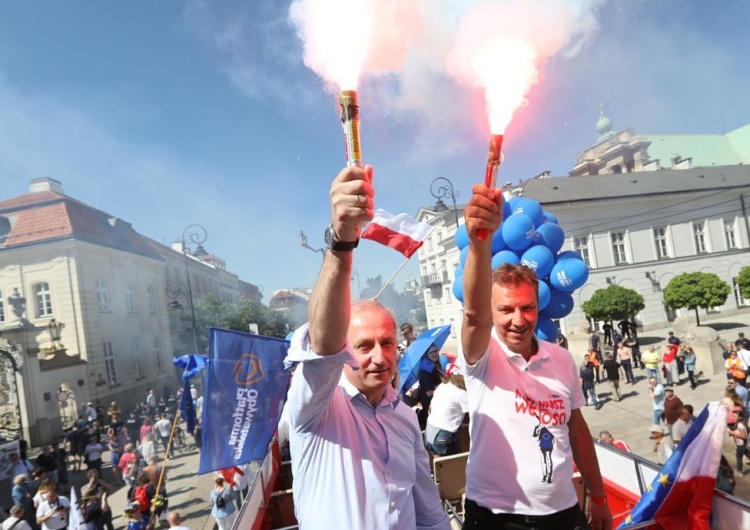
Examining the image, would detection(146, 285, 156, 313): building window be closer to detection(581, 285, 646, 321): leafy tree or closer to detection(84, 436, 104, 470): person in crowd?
detection(84, 436, 104, 470): person in crowd

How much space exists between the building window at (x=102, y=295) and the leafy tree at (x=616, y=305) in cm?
2751

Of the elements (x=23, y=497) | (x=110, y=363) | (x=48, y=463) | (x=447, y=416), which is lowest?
(x=48, y=463)

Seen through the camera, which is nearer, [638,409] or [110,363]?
[638,409]

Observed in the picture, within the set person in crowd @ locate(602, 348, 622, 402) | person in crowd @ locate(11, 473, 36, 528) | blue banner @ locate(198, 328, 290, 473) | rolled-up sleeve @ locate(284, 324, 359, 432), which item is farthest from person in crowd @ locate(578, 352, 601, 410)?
person in crowd @ locate(11, 473, 36, 528)

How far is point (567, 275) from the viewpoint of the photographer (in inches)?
245

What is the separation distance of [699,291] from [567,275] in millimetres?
25059

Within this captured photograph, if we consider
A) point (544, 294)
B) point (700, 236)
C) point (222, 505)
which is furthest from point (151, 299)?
point (700, 236)

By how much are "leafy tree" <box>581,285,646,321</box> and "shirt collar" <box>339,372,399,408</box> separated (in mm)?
26313

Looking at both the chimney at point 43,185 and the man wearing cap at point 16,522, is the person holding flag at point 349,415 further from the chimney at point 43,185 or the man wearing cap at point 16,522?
the chimney at point 43,185

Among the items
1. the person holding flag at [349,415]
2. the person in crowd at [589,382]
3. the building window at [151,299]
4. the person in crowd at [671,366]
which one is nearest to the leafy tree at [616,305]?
the person in crowd at [671,366]

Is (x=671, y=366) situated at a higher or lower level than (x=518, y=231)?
lower

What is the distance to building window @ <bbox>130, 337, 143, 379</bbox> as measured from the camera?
2917 centimetres

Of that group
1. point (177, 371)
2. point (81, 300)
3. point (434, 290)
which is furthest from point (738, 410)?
point (434, 290)

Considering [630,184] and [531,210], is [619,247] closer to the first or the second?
[630,184]
